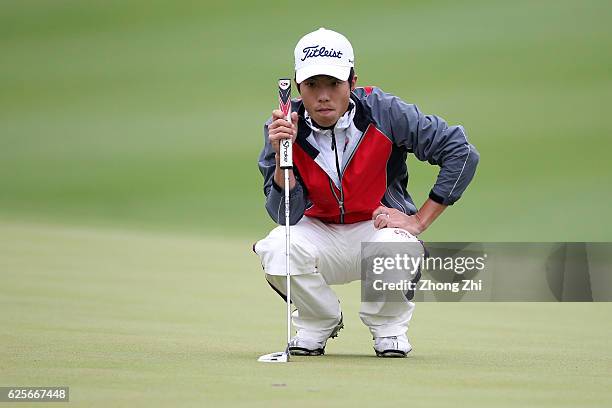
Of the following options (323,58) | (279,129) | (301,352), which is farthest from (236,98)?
(279,129)

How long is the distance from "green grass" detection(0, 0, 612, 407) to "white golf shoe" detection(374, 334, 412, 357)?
1994mm

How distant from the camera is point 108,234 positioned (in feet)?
32.9

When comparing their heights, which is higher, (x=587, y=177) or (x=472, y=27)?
(x=472, y=27)

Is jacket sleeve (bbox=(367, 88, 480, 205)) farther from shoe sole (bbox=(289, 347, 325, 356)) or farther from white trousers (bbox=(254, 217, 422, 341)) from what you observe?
shoe sole (bbox=(289, 347, 325, 356))

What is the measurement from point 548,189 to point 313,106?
7.76 metres

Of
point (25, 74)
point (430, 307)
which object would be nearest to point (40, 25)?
point (25, 74)

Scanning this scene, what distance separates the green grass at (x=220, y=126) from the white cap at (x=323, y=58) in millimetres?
2378

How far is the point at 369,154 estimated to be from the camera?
4.20 metres

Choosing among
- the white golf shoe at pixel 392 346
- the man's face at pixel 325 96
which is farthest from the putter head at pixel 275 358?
the man's face at pixel 325 96

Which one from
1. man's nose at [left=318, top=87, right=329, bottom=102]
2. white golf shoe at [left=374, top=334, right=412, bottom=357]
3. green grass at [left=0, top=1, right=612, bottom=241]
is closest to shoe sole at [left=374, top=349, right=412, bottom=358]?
white golf shoe at [left=374, top=334, right=412, bottom=357]

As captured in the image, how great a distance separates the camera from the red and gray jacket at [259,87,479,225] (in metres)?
4.19

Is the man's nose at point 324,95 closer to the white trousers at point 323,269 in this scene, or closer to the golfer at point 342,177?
the golfer at point 342,177

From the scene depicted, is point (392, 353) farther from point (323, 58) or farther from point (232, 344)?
point (323, 58)

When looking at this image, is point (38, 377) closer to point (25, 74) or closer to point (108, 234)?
point (108, 234)
